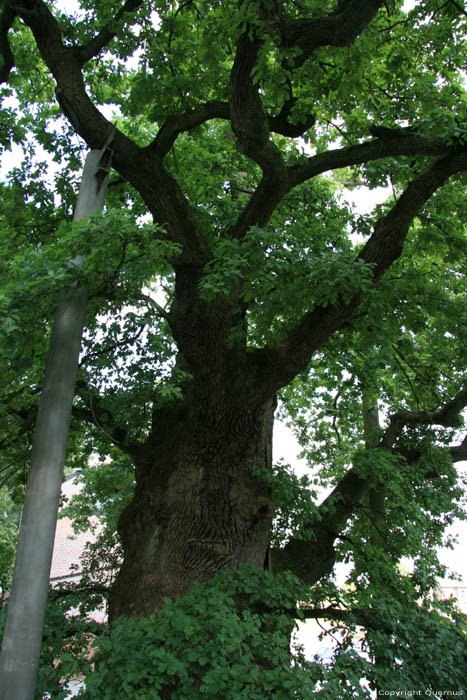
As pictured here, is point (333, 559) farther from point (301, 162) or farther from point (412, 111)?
point (412, 111)

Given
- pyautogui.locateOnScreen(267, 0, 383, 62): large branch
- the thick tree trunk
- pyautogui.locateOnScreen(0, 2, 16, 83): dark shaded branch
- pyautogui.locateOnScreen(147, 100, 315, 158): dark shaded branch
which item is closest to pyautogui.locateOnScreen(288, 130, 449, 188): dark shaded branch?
pyautogui.locateOnScreen(147, 100, 315, 158): dark shaded branch

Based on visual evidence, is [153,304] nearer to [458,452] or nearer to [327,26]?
[327,26]

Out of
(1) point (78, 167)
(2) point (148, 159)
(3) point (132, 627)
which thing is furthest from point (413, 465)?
(1) point (78, 167)

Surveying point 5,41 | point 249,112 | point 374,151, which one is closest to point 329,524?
point 374,151

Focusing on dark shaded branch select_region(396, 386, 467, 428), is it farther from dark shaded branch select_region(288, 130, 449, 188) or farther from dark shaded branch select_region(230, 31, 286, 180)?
dark shaded branch select_region(230, 31, 286, 180)

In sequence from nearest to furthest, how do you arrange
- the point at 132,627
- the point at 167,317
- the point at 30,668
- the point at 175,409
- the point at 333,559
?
the point at 30,668 → the point at 132,627 → the point at 167,317 → the point at 175,409 → the point at 333,559

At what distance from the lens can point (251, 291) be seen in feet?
16.9

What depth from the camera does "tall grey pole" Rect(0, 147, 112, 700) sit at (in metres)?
3.17

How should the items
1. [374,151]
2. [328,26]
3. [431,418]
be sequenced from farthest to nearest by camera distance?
[431,418], [374,151], [328,26]

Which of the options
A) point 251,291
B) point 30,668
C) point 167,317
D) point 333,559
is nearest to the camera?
point 30,668

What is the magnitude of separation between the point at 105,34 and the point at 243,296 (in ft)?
11.9

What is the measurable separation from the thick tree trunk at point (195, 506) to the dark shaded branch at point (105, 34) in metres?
4.28

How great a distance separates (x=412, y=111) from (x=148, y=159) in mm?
3634

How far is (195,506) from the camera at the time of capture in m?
5.46
